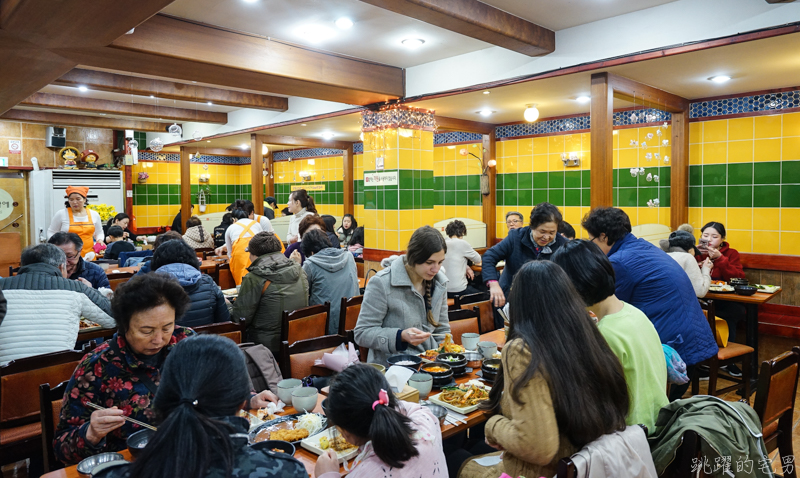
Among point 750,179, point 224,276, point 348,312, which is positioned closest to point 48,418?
point 348,312

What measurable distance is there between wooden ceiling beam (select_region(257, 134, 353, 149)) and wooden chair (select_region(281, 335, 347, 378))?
8130 mm

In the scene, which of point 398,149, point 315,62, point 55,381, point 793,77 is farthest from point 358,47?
point 793,77

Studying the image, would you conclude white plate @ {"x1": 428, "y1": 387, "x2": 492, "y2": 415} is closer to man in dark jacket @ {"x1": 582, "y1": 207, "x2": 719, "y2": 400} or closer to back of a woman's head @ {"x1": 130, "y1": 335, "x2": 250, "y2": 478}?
back of a woman's head @ {"x1": 130, "y1": 335, "x2": 250, "y2": 478}

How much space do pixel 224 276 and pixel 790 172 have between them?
7.27 meters

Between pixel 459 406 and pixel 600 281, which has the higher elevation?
pixel 600 281

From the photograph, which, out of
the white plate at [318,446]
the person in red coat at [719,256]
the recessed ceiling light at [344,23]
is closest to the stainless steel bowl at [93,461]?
the white plate at [318,446]

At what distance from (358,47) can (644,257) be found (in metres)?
4.04

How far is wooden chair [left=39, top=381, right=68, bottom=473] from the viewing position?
223cm

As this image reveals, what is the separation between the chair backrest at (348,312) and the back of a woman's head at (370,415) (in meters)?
2.71

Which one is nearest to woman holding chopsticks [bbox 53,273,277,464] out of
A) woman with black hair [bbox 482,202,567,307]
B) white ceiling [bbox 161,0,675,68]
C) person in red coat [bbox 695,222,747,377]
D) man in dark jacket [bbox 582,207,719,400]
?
man in dark jacket [bbox 582,207,719,400]

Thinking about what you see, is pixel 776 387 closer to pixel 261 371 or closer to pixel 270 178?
pixel 261 371

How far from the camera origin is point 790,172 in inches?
254

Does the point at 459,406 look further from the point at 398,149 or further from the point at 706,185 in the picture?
the point at 706,185

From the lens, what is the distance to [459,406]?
2373 millimetres
